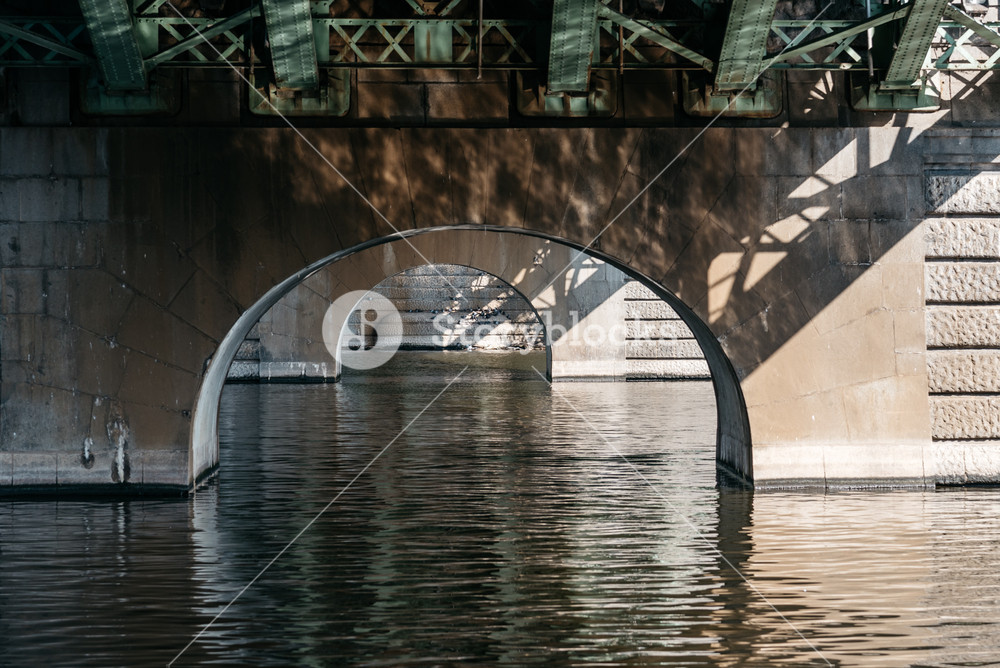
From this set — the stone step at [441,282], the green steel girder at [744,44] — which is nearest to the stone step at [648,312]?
the stone step at [441,282]

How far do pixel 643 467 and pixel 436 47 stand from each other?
548 cm

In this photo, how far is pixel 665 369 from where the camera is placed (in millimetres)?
27281

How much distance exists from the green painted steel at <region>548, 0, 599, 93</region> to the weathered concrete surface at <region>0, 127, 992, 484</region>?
61cm

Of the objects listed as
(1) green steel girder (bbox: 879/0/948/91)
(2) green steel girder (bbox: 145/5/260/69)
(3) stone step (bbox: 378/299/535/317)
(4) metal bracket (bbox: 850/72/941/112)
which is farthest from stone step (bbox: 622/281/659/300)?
(2) green steel girder (bbox: 145/5/260/69)

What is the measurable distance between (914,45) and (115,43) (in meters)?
7.10

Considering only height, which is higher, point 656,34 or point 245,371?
point 656,34

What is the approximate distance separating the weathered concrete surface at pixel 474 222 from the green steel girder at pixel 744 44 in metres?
0.64

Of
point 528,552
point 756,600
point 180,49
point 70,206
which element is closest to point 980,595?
point 756,600

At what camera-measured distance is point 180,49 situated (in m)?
9.97

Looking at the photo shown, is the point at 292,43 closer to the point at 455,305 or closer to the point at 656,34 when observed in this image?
the point at 656,34

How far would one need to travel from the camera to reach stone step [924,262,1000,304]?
37.2 feet

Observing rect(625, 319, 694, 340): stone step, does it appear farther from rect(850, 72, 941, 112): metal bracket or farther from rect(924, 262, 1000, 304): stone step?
rect(850, 72, 941, 112): metal bracket

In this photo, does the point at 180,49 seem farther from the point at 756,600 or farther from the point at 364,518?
the point at 756,600

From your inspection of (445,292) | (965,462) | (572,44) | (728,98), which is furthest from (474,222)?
(445,292)
